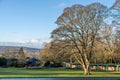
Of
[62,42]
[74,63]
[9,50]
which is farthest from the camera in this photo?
[9,50]

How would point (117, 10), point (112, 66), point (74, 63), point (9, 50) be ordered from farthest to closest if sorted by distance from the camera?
point (9, 50) → point (74, 63) → point (112, 66) → point (117, 10)

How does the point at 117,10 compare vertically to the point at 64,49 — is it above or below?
above

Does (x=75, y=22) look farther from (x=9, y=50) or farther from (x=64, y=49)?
(x=9, y=50)

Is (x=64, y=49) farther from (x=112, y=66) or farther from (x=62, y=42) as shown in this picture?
(x=112, y=66)

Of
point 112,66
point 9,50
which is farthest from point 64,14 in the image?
point 9,50

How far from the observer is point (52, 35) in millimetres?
46781

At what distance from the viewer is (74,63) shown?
7644 centimetres

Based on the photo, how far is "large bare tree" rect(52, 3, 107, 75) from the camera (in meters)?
46.7

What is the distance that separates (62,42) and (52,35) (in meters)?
2.06

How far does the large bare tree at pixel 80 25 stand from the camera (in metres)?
46.7

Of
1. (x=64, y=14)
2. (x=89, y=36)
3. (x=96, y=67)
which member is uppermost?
(x=64, y=14)

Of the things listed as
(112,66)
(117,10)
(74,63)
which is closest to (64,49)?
(117,10)

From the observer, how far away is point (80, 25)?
47.4 metres

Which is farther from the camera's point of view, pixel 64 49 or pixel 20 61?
pixel 20 61
